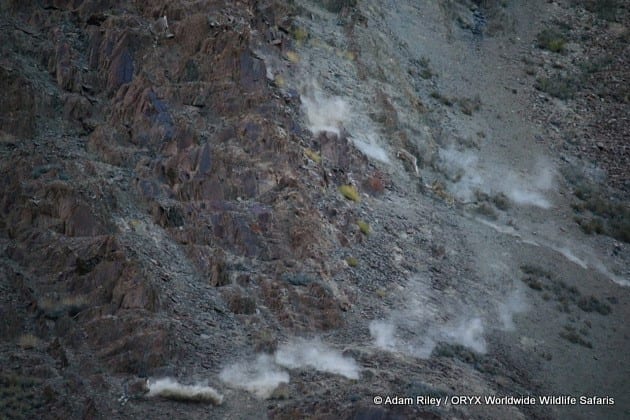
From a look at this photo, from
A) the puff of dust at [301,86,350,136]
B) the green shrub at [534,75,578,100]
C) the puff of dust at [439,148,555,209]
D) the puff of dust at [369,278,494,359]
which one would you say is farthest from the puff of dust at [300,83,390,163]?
the green shrub at [534,75,578,100]

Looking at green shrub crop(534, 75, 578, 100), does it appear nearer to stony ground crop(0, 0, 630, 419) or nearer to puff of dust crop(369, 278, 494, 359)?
stony ground crop(0, 0, 630, 419)

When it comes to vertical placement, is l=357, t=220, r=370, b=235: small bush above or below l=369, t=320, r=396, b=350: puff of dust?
above

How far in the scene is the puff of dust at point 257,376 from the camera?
55.0 ft

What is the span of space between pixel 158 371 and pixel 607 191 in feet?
55.9

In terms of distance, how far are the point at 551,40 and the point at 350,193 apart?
617 inches

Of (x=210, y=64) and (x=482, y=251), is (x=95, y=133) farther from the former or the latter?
(x=482, y=251)

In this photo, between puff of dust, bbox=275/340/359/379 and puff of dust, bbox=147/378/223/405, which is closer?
puff of dust, bbox=147/378/223/405

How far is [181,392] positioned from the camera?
16.1m

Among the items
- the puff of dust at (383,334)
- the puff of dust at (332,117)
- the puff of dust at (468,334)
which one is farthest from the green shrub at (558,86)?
the puff of dust at (383,334)

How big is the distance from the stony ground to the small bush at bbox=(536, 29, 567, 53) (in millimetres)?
6540

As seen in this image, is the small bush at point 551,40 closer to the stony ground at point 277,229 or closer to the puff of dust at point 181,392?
the stony ground at point 277,229

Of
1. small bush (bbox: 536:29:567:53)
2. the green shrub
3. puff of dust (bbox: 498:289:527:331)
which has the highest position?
small bush (bbox: 536:29:567:53)

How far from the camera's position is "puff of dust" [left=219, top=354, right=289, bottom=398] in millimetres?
16750

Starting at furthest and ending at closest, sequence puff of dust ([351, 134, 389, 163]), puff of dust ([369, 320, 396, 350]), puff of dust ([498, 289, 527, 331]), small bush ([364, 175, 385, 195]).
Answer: puff of dust ([351, 134, 389, 163]) → small bush ([364, 175, 385, 195]) → puff of dust ([498, 289, 527, 331]) → puff of dust ([369, 320, 396, 350])
